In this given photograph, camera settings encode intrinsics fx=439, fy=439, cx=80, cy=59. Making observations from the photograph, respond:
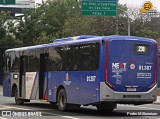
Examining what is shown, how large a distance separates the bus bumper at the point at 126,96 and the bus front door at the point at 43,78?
5346mm

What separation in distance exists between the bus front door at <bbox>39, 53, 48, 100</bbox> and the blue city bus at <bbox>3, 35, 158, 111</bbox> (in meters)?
0.69

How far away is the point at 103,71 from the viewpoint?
55.7ft

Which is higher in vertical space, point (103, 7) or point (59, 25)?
point (59, 25)

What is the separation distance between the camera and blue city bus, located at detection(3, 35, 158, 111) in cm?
1711

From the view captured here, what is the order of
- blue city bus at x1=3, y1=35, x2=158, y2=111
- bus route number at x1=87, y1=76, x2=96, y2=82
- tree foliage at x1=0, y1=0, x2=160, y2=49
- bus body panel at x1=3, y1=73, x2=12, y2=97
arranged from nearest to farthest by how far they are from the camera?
blue city bus at x1=3, y1=35, x2=158, y2=111 < bus route number at x1=87, y1=76, x2=96, y2=82 < bus body panel at x1=3, y1=73, x2=12, y2=97 < tree foliage at x1=0, y1=0, x2=160, y2=49

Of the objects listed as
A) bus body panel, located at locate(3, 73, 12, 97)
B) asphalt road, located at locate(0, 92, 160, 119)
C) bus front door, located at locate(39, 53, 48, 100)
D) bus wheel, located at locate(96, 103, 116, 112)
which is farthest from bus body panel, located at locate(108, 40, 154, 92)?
bus body panel, located at locate(3, 73, 12, 97)

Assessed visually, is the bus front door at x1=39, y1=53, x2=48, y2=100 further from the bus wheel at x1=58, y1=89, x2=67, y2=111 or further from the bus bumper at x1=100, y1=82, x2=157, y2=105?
the bus bumper at x1=100, y1=82, x2=157, y2=105

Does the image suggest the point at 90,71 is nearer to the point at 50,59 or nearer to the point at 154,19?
the point at 50,59

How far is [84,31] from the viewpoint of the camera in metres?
52.2

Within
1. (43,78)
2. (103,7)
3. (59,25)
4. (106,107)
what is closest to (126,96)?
(106,107)

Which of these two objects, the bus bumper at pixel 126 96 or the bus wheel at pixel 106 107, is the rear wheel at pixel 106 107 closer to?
the bus wheel at pixel 106 107

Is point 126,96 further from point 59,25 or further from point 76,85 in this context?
point 59,25

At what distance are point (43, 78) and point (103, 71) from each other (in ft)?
18.8

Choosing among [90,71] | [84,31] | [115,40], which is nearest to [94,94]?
[90,71]
